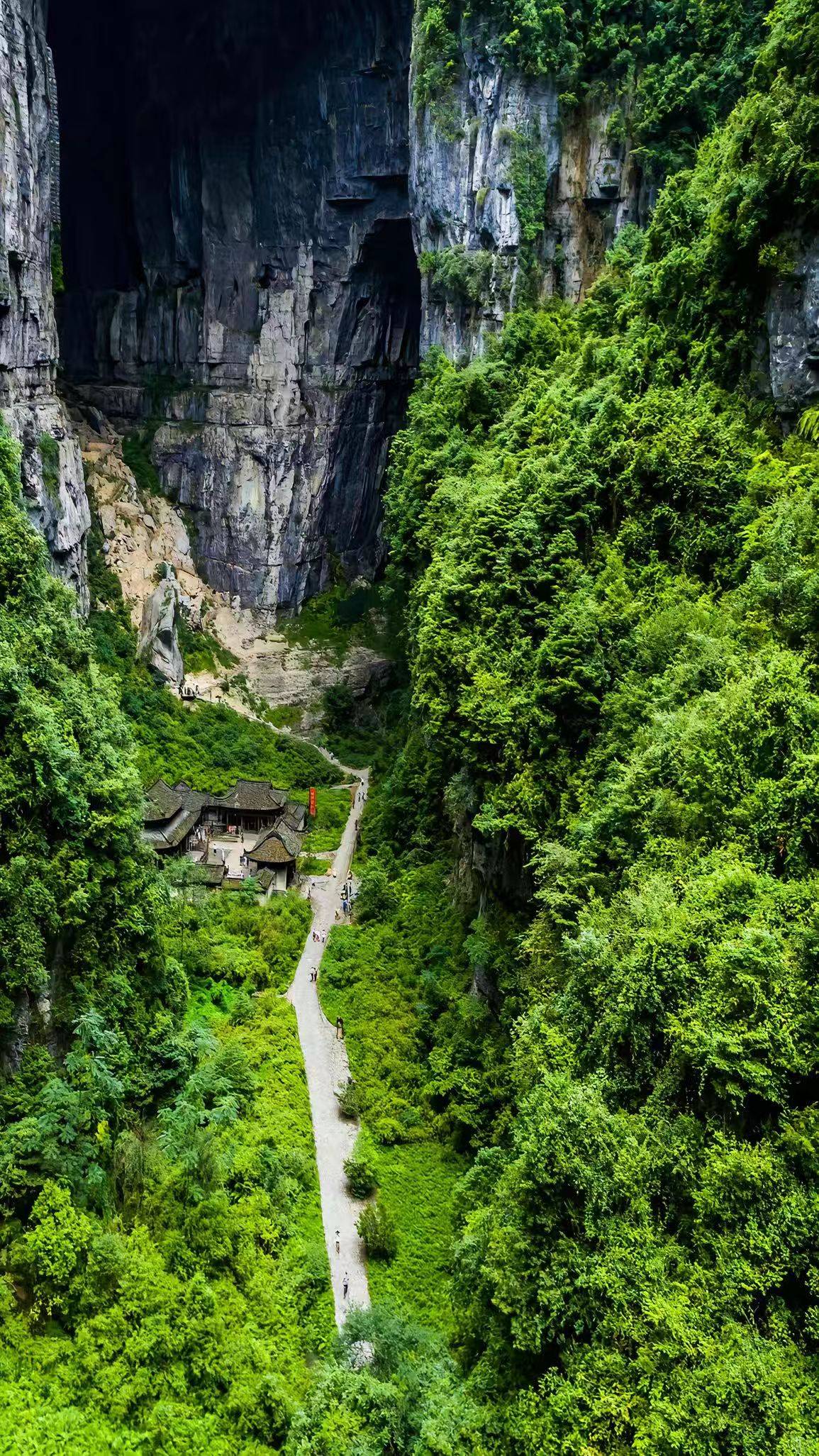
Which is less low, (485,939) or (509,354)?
(509,354)

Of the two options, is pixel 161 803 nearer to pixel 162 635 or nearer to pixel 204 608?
pixel 162 635

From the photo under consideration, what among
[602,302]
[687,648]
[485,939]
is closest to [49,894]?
[485,939]

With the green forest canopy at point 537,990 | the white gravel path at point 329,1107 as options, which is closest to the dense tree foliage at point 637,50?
the green forest canopy at point 537,990

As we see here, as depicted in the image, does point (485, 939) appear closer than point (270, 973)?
Yes

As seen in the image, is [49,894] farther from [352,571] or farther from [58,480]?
[352,571]

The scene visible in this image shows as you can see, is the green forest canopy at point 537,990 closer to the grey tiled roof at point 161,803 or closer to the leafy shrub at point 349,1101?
the leafy shrub at point 349,1101

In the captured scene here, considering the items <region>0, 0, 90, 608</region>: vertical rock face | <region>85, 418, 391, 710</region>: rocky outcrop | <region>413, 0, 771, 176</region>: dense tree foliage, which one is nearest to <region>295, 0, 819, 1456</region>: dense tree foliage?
<region>413, 0, 771, 176</region>: dense tree foliage

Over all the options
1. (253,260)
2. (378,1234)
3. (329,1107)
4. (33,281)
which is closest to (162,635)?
(33,281)
